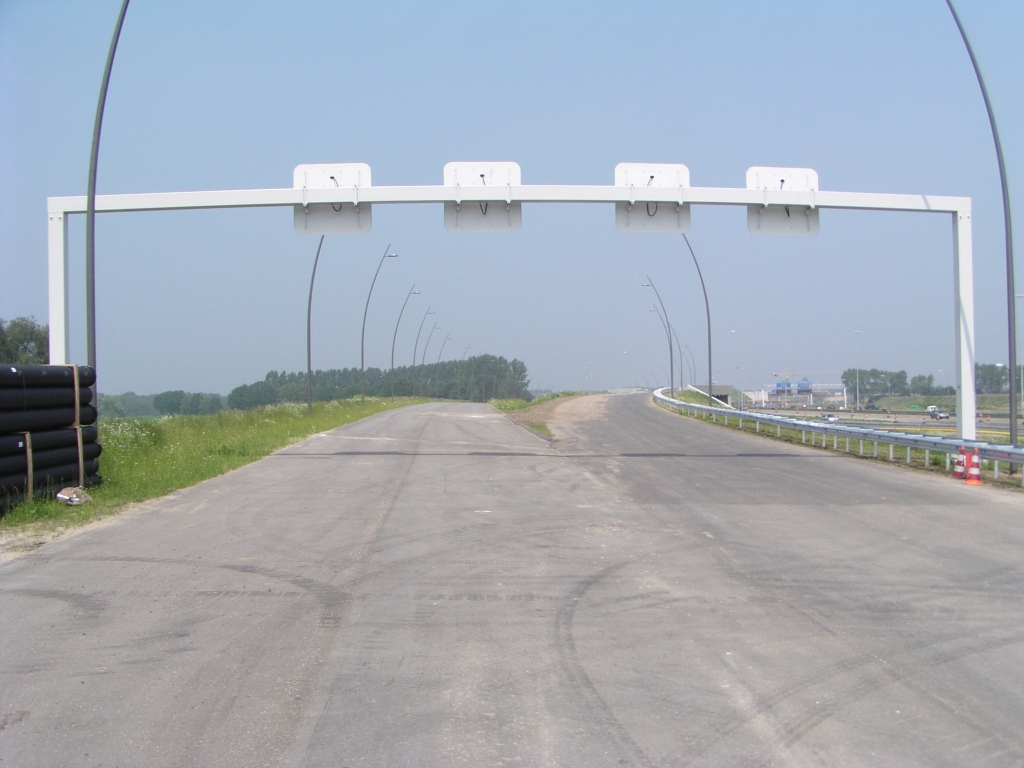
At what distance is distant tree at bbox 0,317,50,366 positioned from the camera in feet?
91.1

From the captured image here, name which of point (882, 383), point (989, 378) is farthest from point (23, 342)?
point (882, 383)

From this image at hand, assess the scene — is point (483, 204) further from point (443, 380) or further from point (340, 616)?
point (443, 380)

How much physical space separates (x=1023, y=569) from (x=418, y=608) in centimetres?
637

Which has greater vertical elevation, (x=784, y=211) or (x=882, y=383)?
(x=784, y=211)

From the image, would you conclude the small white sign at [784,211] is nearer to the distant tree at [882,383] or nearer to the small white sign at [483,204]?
the small white sign at [483,204]

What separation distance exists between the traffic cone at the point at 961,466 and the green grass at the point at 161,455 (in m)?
15.0

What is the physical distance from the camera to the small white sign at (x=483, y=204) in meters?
18.3

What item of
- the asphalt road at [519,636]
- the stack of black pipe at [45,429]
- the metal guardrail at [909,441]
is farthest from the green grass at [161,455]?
the metal guardrail at [909,441]

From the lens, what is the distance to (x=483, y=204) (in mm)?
18594

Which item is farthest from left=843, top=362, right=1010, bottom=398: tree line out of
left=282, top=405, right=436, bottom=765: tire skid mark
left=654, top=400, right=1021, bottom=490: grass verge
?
left=282, top=405, right=436, bottom=765: tire skid mark

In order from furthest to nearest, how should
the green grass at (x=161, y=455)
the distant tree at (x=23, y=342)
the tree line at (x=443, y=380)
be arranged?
the tree line at (x=443, y=380), the distant tree at (x=23, y=342), the green grass at (x=161, y=455)

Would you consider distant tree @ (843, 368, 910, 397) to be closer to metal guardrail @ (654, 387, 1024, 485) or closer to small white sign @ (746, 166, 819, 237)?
metal guardrail @ (654, 387, 1024, 485)

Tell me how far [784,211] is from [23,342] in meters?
25.1

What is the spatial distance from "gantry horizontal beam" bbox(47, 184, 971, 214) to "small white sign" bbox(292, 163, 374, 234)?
243 mm
